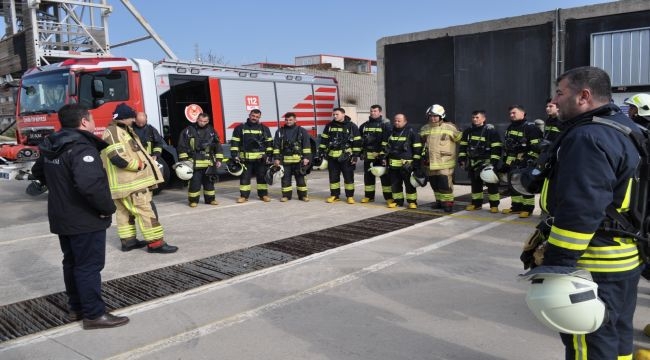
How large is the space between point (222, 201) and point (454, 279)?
598 cm

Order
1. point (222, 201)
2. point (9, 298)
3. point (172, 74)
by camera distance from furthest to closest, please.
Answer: point (172, 74) → point (222, 201) → point (9, 298)

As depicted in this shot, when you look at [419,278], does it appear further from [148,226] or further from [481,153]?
[481,153]

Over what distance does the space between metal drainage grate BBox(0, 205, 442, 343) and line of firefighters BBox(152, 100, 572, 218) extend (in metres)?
1.32

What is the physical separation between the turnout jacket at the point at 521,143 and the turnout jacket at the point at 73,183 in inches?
234

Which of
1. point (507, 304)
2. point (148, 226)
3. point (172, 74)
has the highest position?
point (172, 74)

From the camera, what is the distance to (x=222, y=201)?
32.4 ft

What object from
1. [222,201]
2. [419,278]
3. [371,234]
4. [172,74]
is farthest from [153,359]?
[172,74]

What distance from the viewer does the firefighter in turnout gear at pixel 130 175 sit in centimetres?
561

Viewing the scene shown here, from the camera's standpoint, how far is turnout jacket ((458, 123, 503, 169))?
310 inches

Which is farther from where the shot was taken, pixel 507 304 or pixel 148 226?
pixel 148 226

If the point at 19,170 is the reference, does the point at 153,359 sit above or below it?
below

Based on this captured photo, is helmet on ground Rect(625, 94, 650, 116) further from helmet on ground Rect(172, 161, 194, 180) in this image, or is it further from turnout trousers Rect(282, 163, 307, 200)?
helmet on ground Rect(172, 161, 194, 180)

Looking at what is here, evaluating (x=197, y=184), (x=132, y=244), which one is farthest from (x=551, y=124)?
(x=197, y=184)

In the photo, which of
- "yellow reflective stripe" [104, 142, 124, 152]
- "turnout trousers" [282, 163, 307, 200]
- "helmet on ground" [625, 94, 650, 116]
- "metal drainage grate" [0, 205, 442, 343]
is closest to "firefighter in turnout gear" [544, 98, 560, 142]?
"metal drainage grate" [0, 205, 442, 343]
